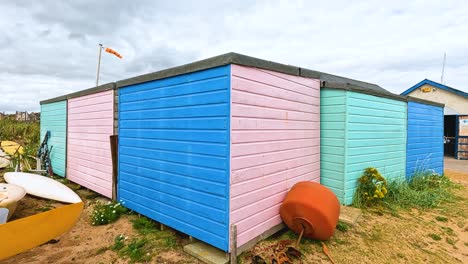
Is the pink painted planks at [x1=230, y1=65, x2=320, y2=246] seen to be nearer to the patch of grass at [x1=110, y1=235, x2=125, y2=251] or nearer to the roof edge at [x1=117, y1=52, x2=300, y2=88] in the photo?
the roof edge at [x1=117, y1=52, x2=300, y2=88]

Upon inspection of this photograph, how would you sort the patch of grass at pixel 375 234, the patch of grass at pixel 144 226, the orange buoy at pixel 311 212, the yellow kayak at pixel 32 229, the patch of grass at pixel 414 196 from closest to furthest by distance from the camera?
the yellow kayak at pixel 32 229
the orange buoy at pixel 311 212
the patch of grass at pixel 375 234
the patch of grass at pixel 144 226
the patch of grass at pixel 414 196

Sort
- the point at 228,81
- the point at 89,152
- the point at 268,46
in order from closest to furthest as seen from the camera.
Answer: the point at 228,81 < the point at 89,152 < the point at 268,46

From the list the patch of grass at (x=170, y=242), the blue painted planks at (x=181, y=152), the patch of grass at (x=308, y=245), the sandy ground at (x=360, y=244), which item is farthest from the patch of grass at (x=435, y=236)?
the patch of grass at (x=170, y=242)

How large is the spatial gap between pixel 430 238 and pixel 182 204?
3986 millimetres

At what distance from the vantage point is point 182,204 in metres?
3.50

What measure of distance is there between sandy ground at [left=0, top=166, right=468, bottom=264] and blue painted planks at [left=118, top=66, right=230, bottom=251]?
47 cm

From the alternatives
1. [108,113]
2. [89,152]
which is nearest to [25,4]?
[108,113]

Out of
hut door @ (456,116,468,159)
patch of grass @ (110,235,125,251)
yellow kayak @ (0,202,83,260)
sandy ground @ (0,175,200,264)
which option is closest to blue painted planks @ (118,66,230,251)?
sandy ground @ (0,175,200,264)

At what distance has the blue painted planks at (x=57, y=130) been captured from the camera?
743 centimetres

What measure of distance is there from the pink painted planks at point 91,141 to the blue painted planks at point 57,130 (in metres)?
0.44

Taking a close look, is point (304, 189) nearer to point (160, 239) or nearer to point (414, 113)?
point (160, 239)

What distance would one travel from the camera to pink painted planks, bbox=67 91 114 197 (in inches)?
211

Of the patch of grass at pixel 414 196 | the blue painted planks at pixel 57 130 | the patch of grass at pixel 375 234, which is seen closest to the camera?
the patch of grass at pixel 375 234

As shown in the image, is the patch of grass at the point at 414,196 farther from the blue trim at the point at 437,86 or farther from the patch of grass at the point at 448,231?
the blue trim at the point at 437,86
